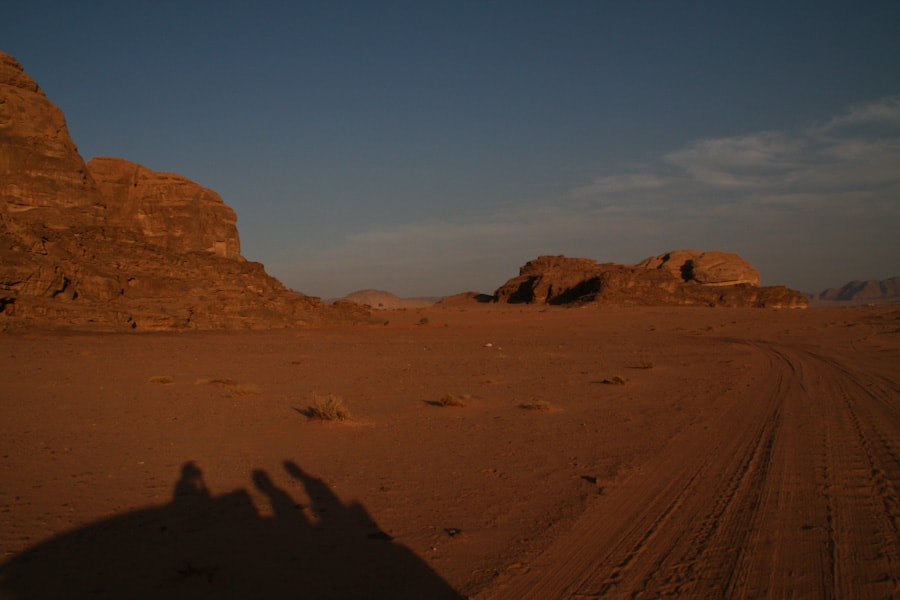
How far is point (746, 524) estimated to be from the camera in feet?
17.6

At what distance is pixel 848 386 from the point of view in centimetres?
1399

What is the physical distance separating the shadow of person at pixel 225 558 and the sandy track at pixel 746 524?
107 cm

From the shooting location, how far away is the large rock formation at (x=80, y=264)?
25953mm

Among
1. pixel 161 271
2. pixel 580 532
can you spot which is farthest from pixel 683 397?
pixel 161 271

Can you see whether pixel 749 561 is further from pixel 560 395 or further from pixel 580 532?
pixel 560 395

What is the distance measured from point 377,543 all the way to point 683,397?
32.2ft

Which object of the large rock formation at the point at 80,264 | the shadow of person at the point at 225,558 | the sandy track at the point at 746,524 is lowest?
the shadow of person at the point at 225,558

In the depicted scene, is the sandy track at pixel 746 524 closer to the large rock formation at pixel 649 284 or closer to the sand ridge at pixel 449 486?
the sand ridge at pixel 449 486

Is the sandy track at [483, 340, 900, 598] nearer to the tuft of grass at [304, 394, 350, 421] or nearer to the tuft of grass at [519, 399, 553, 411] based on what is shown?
the tuft of grass at [519, 399, 553, 411]

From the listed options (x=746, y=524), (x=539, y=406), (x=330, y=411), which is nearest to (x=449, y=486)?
(x=746, y=524)

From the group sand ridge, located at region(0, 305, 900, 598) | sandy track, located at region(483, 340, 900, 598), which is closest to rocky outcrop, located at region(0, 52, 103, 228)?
sand ridge, located at region(0, 305, 900, 598)

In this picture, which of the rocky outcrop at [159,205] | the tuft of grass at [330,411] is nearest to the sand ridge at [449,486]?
the tuft of grass at [330,411]

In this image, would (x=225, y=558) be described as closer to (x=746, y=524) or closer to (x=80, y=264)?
(x=746, y=524)

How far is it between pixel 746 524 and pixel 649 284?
213 feet
